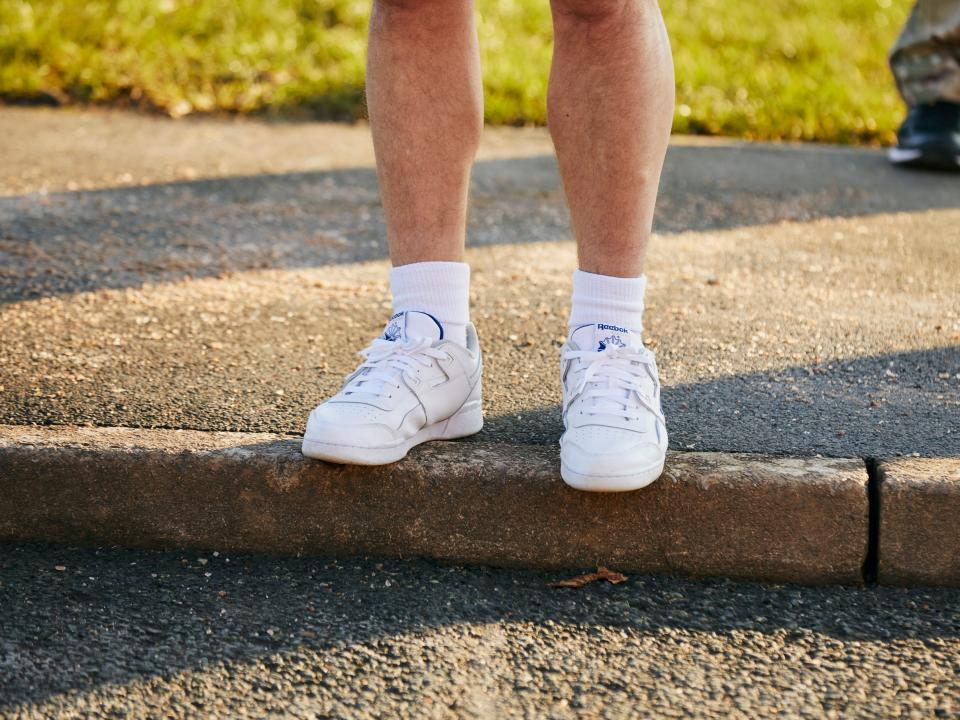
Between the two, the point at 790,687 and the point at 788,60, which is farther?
the point at 788,60

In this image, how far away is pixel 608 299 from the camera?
6.52ft

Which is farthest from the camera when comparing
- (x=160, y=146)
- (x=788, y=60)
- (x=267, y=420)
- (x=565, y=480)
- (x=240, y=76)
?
(x=788, y=60)

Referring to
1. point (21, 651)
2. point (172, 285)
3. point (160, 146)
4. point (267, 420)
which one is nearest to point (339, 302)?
point (172, 285)

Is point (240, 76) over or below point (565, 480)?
over

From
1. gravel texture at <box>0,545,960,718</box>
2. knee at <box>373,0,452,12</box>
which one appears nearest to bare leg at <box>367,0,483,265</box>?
knee at <box>373,0,452,12</box>

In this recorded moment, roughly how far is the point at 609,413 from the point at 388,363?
0.43 m

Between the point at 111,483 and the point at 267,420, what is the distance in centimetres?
32

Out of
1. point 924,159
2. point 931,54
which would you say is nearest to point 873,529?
point 924,159

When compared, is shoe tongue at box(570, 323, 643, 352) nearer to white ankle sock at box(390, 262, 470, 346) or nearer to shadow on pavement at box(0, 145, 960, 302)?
white ankle sock at box(390, 262, 470, 346)

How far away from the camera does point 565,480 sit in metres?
1.83

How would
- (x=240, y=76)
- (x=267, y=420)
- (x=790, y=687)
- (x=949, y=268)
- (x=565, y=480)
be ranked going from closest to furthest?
1. (x=790, y=687)
2. (x=565, y=480)
3. (x=267, y=420)
4. (x=949, y=268)
5. (x=240, y=76)

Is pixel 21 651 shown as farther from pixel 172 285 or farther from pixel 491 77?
pixel 491 77

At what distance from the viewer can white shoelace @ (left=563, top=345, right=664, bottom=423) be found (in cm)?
189

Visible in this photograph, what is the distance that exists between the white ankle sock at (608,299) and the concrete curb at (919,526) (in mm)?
518
